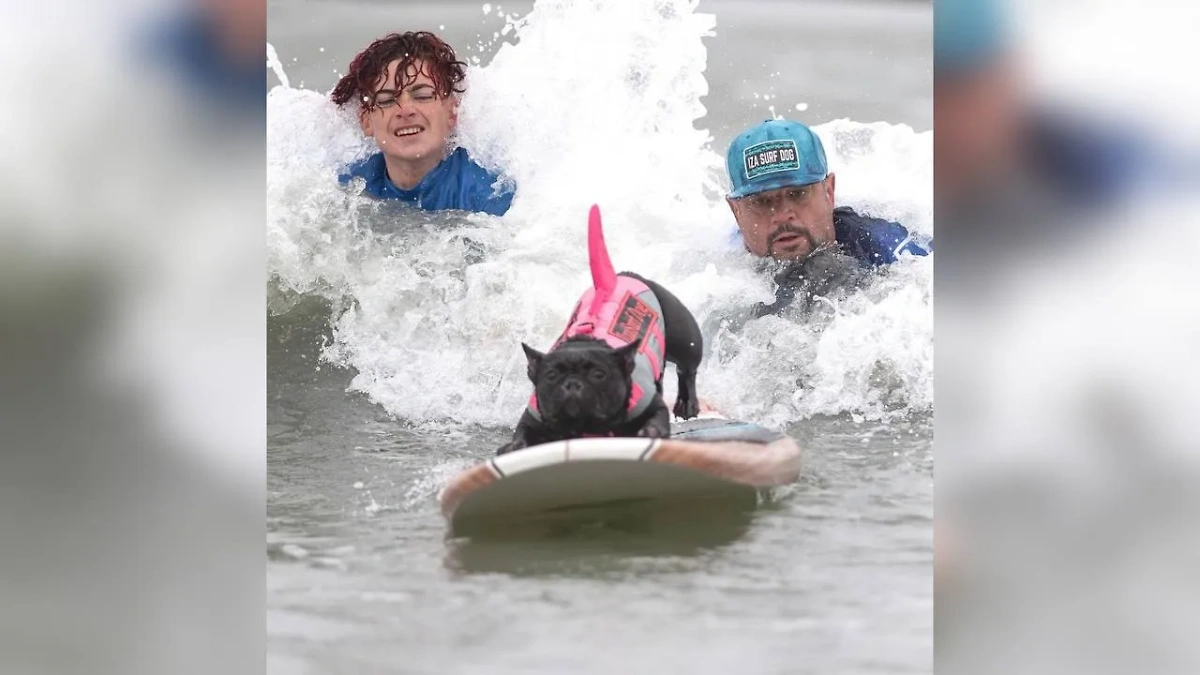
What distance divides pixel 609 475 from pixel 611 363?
220 mm

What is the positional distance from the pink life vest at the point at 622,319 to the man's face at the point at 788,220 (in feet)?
0.89

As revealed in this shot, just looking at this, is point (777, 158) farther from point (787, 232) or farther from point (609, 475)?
point (609, 475)

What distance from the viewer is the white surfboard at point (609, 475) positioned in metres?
2.13

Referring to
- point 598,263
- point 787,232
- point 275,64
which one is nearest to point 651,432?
point 598,263

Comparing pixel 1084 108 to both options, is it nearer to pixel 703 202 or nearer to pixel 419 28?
pixel 703 202

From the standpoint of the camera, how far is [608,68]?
2.42 meters

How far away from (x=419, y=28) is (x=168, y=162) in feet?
2.13

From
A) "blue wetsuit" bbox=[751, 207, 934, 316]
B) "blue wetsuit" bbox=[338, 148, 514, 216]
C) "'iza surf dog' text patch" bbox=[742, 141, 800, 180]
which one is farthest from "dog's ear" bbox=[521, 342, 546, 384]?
"'iza surf dog' text patch" bbox=[742, 141, 800, 180]

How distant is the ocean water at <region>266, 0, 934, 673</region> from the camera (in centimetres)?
220

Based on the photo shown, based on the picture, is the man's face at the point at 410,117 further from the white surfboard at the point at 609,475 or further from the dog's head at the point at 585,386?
the white surfboard at the point at 609,475

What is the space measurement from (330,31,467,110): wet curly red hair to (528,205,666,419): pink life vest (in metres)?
0.44

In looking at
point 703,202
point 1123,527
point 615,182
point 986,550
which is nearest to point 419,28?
point 615,182

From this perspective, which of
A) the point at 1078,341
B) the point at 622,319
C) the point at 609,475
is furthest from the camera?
the point at 622,319

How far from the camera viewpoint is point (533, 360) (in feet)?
7.34
